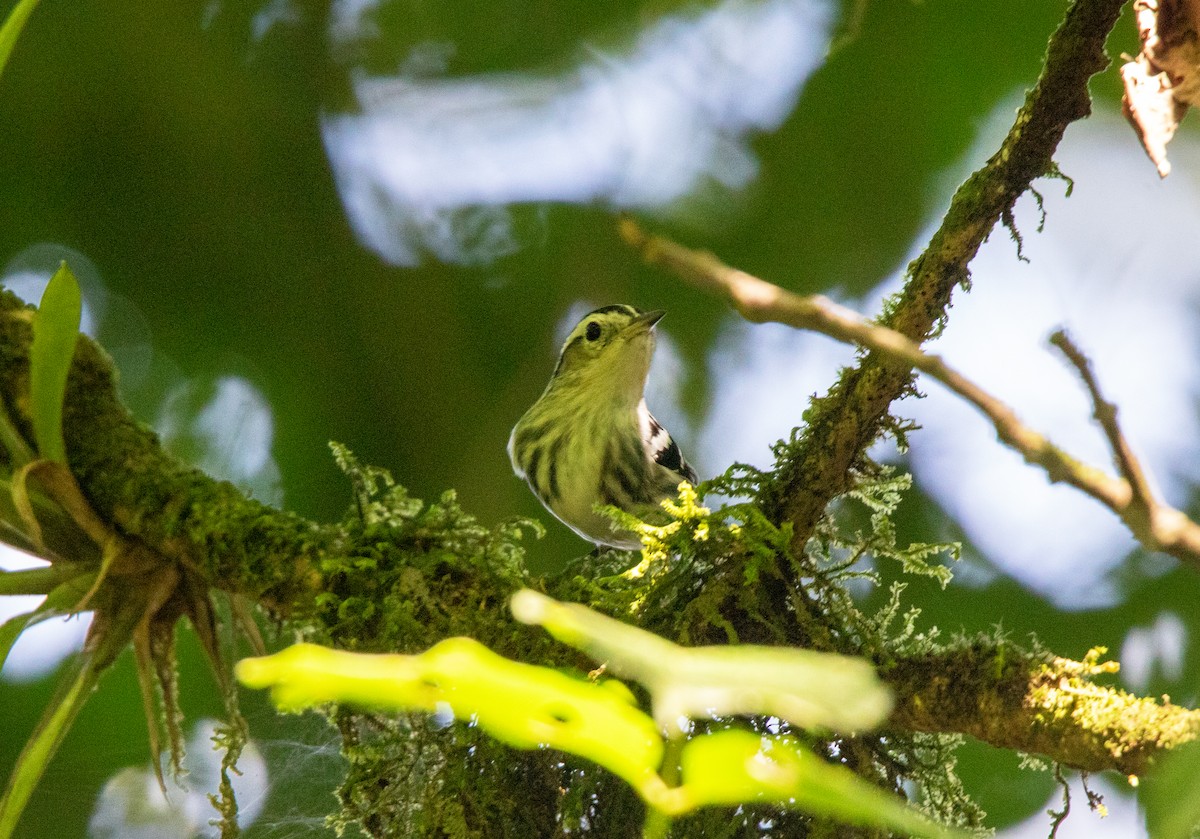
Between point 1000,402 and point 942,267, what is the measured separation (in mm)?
849

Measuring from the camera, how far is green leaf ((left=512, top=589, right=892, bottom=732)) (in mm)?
523

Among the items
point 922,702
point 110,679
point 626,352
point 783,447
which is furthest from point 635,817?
point 110,679

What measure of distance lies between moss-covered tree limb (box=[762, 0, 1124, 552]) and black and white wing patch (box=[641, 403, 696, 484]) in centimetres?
151

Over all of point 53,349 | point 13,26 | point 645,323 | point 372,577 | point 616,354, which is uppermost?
point 645,323

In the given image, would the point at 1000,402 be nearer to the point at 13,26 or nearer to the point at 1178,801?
the point at 1178,801

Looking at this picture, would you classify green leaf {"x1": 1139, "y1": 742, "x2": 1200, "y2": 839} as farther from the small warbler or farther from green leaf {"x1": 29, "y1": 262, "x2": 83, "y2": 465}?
the small warbler

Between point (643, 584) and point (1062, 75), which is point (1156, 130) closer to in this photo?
point (1062, 75)

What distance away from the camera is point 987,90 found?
3.95m

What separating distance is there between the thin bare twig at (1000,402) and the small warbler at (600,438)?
2168 millimetres

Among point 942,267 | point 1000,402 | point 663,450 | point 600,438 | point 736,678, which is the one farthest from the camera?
point 663,450

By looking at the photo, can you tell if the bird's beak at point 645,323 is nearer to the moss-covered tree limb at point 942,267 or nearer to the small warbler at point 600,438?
the small warbler at point 600,438

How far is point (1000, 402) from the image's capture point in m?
0.72

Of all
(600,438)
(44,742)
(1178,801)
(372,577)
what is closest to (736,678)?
(1178,801)

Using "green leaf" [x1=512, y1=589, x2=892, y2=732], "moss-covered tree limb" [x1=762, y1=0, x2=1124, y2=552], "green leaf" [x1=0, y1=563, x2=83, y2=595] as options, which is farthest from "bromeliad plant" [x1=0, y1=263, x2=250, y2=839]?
"green leaf" [x1=512, y1=589, x2=892, y2=732]
